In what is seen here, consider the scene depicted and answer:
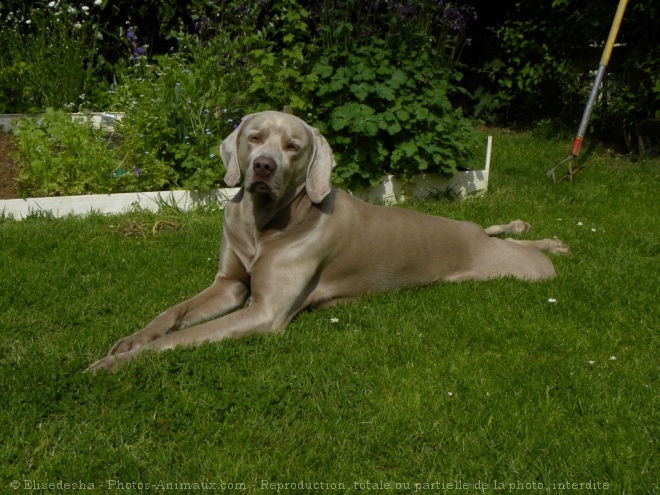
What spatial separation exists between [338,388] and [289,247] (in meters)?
0.94

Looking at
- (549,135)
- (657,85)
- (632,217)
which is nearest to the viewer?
(632,217)

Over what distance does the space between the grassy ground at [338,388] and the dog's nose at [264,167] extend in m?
0.81

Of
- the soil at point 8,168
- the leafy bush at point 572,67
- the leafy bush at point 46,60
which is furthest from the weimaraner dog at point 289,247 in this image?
the leafy bush at point 572,67

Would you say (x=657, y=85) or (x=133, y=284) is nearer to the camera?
(x=133, y=284)

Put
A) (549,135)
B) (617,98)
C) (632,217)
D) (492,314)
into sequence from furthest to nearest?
(549,135) → (617,98) → (632,217) → (492,314)

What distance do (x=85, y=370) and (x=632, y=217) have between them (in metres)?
4.58

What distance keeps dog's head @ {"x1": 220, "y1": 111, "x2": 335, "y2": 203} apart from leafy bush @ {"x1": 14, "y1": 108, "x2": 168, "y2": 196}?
6.91ft

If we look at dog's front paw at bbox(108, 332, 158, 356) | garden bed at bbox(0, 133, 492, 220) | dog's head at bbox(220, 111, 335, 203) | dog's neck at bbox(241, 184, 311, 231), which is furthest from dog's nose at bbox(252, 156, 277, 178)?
garden bed at bbox(0, 133, 492, 220)

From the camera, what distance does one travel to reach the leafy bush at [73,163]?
5.31 m

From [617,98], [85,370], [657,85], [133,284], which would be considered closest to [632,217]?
[657,85]

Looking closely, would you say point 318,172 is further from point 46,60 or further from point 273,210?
point 46,60

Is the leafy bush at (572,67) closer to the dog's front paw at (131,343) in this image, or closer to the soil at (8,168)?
the soil at (8,168)

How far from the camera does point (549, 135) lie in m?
8.80

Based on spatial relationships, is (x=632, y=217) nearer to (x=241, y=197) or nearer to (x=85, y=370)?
(x=241, y=197)
